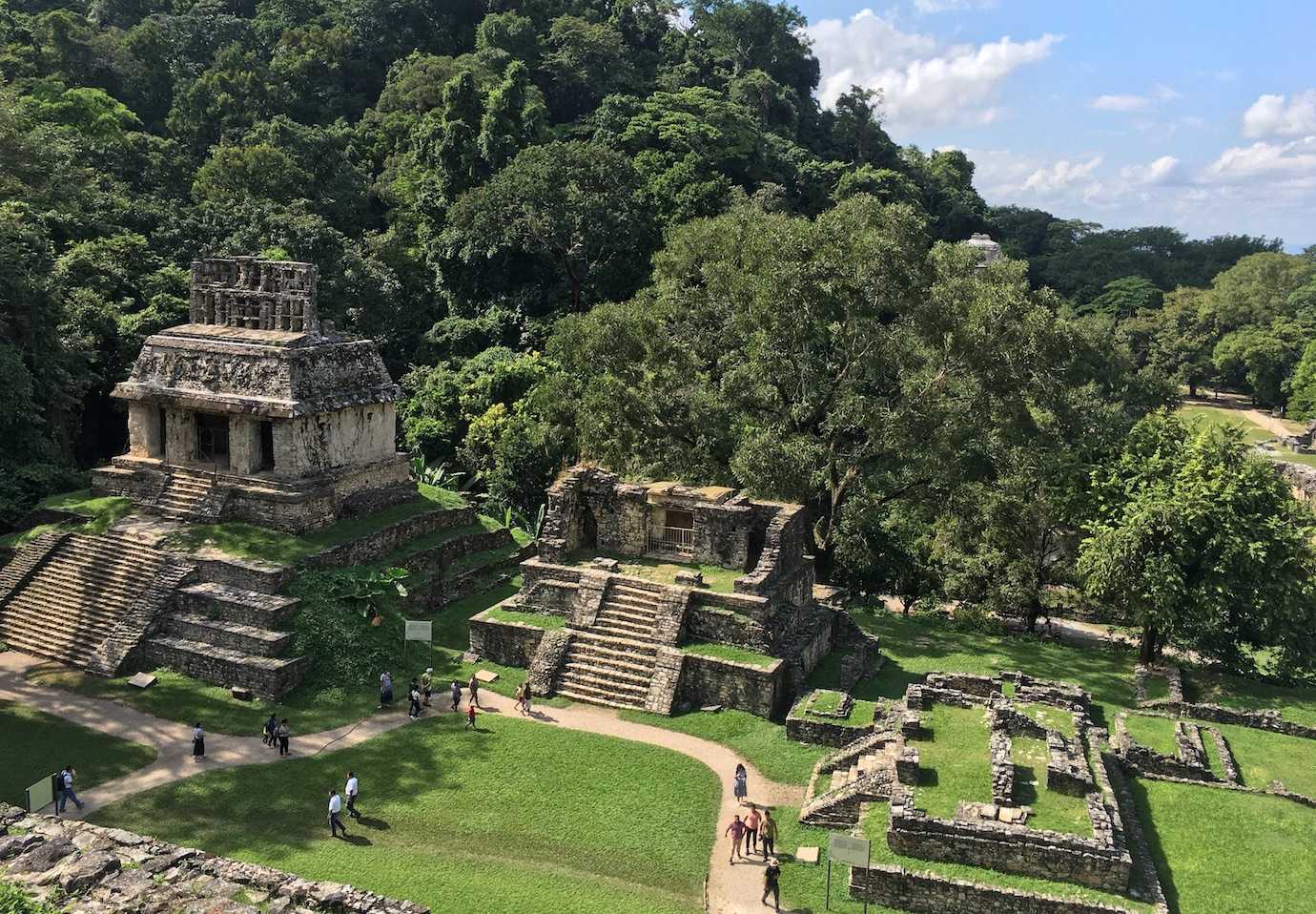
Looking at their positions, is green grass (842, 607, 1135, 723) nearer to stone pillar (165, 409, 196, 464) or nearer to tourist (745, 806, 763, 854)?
tourist (745, 806, 763, 854)

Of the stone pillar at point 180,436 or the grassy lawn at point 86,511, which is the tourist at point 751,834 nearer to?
the grassy lawn at point 86,511

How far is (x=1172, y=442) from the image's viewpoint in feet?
79.9

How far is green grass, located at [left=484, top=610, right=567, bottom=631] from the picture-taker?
21359mm

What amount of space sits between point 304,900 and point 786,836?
709 centimetres

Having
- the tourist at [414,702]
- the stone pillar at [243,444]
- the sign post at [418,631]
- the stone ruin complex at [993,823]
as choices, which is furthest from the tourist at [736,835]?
the stone pillar at [243,444]

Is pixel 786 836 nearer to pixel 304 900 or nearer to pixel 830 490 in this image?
pixel 304 900

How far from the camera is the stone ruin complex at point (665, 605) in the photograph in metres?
19.5

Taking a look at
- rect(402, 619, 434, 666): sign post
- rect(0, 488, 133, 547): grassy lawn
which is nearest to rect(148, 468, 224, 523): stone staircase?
rect(0, 488, 133, 547): grassy lawn

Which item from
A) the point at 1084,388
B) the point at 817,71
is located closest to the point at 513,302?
the point at 1084,388

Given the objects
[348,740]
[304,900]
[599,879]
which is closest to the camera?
[304,900]

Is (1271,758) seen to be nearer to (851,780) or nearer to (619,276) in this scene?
(851,780)

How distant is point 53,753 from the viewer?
17.1m

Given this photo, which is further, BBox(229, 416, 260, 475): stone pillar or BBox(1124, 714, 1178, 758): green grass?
BBox(229, 416, 260, 475): stone pillar

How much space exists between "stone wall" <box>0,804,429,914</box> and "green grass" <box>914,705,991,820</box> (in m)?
7.47
